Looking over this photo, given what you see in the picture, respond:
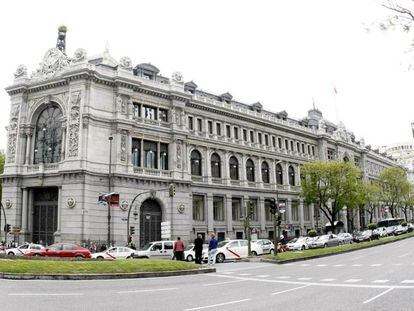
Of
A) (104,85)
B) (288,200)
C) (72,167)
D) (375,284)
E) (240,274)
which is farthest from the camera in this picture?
(288,200)

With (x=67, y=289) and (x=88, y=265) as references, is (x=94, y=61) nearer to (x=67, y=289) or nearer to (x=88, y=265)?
(x=88, y=265)

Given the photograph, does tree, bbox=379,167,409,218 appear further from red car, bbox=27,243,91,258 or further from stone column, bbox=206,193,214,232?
red car, bbox=27,243,91,258

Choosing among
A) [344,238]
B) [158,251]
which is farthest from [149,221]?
[344,238]

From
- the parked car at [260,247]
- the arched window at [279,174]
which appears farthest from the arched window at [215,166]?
the parked car at [260,247]

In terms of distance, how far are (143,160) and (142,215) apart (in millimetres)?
5829

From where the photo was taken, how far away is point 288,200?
6481cm

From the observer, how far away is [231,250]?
32.1m

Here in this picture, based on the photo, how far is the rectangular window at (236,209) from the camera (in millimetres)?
56000

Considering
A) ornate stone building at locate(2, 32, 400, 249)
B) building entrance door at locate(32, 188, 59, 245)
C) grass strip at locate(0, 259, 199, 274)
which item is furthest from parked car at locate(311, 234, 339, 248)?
grass strip at locate(0, 259, 199, 274)

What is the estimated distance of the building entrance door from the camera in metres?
42.8

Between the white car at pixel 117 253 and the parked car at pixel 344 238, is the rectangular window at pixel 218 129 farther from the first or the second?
the white car at pixel 117 253

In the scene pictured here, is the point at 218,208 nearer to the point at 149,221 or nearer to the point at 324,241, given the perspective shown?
the point at 149,221

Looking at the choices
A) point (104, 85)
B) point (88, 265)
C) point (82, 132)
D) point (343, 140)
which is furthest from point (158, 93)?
point (343, 140)

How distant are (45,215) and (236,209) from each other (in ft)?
78.8
